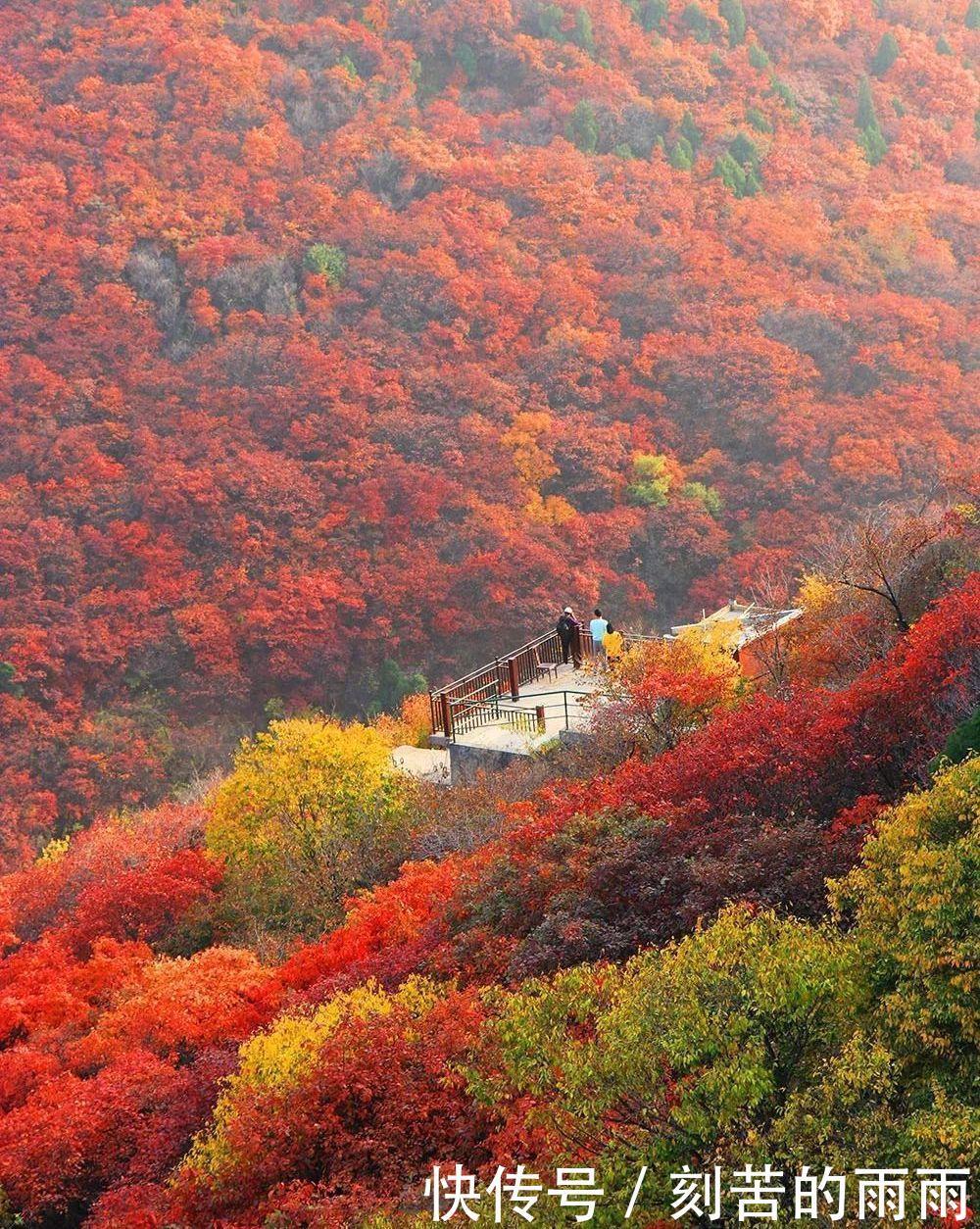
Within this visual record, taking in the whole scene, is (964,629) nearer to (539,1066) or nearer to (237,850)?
(539,1066)

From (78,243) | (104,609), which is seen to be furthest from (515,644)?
(78,243)

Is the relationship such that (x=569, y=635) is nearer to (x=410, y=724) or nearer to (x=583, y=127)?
(x=410, y=724)

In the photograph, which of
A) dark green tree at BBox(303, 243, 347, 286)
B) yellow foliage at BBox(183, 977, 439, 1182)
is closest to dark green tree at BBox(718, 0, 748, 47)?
dark green tree at BBox(303, 243, 347, 286)

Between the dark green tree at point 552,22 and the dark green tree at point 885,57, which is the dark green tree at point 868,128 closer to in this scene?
Answer: the dark green tree at point 885,57

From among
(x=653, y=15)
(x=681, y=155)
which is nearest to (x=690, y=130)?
(x=681, y=155)

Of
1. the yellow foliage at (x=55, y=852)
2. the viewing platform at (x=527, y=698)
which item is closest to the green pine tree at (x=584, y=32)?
the viewing platform at (x=527, y=698)

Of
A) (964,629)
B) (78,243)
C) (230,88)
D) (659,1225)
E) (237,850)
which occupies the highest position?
(230,88)

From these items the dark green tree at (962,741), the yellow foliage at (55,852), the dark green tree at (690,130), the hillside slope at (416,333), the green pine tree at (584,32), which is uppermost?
the green pine tree at (584,32)
